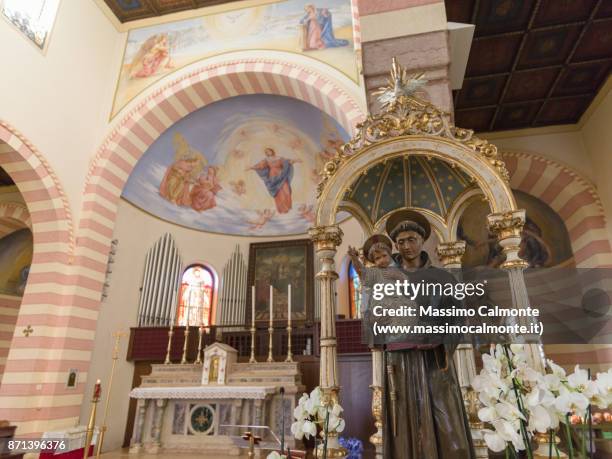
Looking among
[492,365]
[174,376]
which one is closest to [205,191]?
[174,376]

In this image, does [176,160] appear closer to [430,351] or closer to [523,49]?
[523,49]

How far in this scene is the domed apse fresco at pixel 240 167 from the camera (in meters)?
9.88

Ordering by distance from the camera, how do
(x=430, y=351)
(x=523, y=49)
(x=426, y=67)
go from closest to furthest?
(x=430, y=351) → (x=426, y=67) → (x=523, y=49)

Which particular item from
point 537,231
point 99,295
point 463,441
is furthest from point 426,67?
point 99,295

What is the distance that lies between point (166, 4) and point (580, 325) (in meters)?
9.88

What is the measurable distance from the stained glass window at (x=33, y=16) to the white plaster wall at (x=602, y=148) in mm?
10561

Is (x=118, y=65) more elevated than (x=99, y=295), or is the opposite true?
(x=118, y=65)

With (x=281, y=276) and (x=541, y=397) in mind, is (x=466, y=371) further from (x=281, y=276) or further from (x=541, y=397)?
(x=281, y=276)

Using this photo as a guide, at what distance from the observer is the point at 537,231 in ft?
29.4

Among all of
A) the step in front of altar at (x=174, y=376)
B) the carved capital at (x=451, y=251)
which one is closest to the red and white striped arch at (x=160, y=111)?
the step in front of altar at (x=174, y=376)

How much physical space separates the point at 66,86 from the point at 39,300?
13.3ft

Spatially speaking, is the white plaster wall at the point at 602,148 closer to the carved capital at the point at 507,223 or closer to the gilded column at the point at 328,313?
the carved capital at the point at 507,223

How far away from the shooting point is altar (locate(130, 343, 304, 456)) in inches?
253

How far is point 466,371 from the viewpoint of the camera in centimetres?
391
